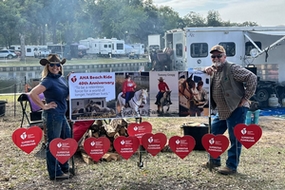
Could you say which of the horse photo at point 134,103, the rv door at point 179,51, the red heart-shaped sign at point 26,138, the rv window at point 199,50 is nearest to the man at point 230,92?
the horse photo at point 134,103

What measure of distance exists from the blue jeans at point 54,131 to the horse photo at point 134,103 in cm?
71

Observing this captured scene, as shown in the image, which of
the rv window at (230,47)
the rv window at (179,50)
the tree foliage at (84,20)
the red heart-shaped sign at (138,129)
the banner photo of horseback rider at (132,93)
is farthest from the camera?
the tree foliage at (84,20)

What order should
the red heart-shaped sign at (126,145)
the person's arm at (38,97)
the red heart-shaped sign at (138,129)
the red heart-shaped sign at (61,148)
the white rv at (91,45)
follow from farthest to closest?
the white rv at (91,45)
the red heart-shaped sign at (138,129)
the red heart-shaped sign at (126,145)
the red heart-shaped sign at (61,148)
the person's arm at (38,97)

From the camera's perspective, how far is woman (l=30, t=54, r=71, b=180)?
4.30m

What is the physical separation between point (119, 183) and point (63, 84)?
4.50 feet

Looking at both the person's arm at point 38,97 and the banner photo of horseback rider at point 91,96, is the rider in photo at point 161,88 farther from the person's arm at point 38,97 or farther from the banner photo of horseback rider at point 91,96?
the person's arm at point 38,97

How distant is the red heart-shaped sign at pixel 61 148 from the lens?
430cm

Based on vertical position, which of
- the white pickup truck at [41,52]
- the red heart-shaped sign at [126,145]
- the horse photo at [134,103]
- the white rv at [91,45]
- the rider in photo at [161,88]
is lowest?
the red heart-shaped sign at [126,145]

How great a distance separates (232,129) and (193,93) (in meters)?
0.66

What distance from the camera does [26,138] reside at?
438 cm

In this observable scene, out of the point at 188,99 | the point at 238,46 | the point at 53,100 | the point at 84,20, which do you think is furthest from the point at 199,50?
the point at 84,20

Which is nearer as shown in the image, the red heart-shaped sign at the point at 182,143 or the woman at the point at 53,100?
the woman at the point at 53,100

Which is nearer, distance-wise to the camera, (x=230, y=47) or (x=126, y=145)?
(x=126, y=145)

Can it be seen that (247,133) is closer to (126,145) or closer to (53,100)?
(126,145)
